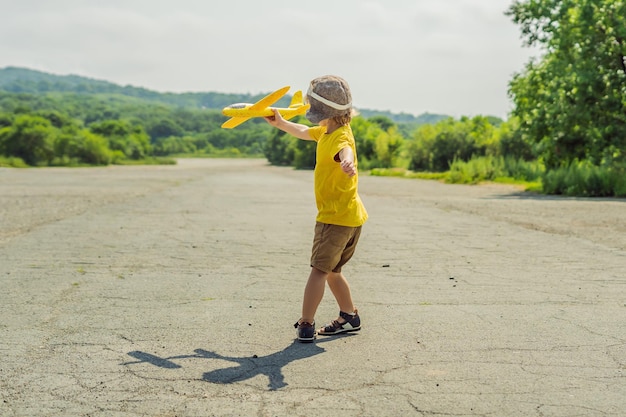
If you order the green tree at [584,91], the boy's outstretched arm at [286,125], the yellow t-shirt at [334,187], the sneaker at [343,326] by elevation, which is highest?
the green tree at [584,91]

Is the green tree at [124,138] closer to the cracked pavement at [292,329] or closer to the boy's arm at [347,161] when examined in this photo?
the cracked pavement at [292,329]

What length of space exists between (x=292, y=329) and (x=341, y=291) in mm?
433

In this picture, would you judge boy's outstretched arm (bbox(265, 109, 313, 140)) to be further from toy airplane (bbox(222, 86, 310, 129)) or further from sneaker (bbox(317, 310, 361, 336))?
sneaker (bbox(317, 310, 361, 336))

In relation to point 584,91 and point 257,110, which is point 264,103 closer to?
point 257,110

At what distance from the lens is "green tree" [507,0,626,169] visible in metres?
23.1

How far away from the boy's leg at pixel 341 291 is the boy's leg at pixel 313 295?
165mm

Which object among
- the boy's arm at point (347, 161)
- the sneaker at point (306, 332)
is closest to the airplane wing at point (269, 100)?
the boy's arm at point (347, 161)

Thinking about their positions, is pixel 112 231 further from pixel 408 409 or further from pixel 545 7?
pixel 545 7

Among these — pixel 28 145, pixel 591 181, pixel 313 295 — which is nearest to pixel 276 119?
pixel 313 295

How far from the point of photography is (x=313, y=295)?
4.93m

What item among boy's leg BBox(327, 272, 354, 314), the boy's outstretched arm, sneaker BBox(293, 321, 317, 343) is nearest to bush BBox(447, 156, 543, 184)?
the boy's outstretched arm

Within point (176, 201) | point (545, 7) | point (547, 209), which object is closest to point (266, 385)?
point (547, 209)

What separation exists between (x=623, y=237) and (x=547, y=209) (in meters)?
5.58

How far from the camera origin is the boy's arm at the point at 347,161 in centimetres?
443
